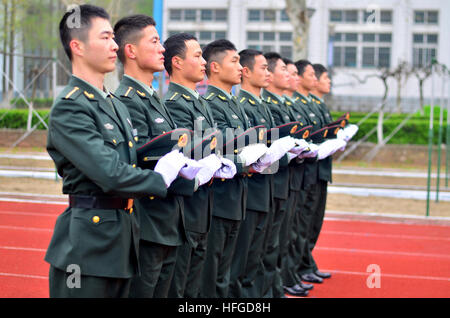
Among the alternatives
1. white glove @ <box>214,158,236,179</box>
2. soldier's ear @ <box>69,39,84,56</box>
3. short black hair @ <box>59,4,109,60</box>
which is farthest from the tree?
soldier's ear @ <box>69,39,84,56</box>

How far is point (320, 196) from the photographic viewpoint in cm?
631

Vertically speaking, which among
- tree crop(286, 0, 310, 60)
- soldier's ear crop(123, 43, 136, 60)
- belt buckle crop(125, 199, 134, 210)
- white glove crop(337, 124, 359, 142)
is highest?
tree crop(286, 0, 310, 60)

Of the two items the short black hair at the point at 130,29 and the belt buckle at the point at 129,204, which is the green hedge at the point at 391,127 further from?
the belt buckle at the point at 129,204

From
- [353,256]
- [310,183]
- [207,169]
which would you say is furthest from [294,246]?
[207,169]

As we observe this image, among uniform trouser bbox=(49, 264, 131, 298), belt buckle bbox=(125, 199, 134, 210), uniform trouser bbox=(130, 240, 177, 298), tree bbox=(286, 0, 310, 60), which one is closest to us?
uniform trouser bbox=(49, 264, 131, 298)

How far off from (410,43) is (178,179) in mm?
32213

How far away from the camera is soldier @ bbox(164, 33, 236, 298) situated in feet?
12.4

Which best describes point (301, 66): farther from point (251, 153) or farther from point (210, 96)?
point (251, 153)

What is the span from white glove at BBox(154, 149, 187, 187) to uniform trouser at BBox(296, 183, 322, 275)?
318 centimetres

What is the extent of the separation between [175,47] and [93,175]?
1.52 m

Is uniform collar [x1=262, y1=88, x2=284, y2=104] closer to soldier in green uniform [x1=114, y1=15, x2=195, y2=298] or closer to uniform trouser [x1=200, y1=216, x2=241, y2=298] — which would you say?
uniform trouser [x1=200, y1=216, x2=241, y2=298]

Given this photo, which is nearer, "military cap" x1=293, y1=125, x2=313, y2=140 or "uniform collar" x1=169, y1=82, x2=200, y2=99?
"uniform collar" x1=169, y1=82, x2=200, y2=99

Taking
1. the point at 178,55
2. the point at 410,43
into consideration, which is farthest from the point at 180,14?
the point at 178,55

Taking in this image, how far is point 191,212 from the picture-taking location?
3826mm
